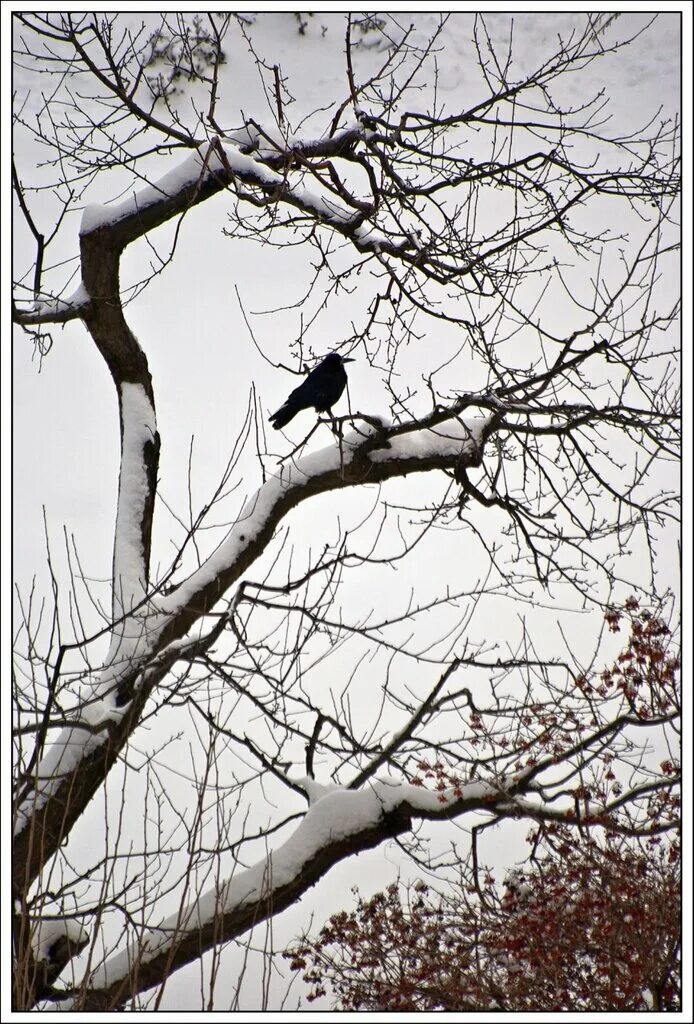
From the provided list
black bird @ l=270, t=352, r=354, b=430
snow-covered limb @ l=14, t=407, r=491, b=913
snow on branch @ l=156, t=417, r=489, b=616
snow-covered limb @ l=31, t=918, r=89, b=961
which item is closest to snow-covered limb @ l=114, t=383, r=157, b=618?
snow-covered limb @ l=14, t=407, r=491, b=913

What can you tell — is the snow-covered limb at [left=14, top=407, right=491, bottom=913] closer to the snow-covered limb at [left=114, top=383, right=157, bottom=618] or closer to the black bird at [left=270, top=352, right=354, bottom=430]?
the snow-covered limb at [left=114, top=383, right=157, bottom=618]

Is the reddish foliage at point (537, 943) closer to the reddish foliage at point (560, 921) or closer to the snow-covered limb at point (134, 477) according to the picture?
the reddish foliage at point (560, 921)

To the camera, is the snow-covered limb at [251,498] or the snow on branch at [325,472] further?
the snow on branch at [325,472]

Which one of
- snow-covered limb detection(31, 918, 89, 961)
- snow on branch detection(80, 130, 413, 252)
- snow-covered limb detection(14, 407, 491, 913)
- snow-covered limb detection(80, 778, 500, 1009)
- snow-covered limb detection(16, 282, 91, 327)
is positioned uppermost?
snow on branch detection(80, 130, 413, 252)

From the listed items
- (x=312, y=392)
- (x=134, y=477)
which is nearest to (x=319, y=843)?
(x=134, y=477)

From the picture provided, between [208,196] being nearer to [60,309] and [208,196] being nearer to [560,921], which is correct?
[60,309]

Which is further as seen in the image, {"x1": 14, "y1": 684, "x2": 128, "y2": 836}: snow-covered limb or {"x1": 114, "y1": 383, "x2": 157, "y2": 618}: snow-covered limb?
{"x1": 114, "y1": 383, "x2": 157, "y2": 618}: snow-covered limb

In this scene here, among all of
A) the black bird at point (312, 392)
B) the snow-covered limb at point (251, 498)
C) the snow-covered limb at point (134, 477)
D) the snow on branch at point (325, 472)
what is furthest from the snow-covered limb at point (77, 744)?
the black bird at point (312, 392)

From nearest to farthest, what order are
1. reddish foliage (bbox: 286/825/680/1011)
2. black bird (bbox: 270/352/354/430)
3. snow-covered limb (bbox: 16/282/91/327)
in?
reddish foliage (bbox: 286/825/680/1011), snow-covered limb (bbox: 16/282/91/327), black bird (bbox: 270/352/354/430)

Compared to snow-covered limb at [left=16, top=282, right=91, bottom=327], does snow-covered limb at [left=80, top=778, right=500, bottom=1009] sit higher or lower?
lower

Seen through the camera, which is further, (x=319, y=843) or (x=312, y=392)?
(x=312, y=392)

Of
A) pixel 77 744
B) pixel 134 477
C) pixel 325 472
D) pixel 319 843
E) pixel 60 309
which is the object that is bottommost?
pixel 319 843

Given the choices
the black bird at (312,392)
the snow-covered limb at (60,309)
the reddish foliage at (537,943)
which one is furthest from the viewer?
the black bird at (312,392)

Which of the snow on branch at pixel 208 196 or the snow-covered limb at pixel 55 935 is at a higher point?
the snow on branch at pixel 208 196
